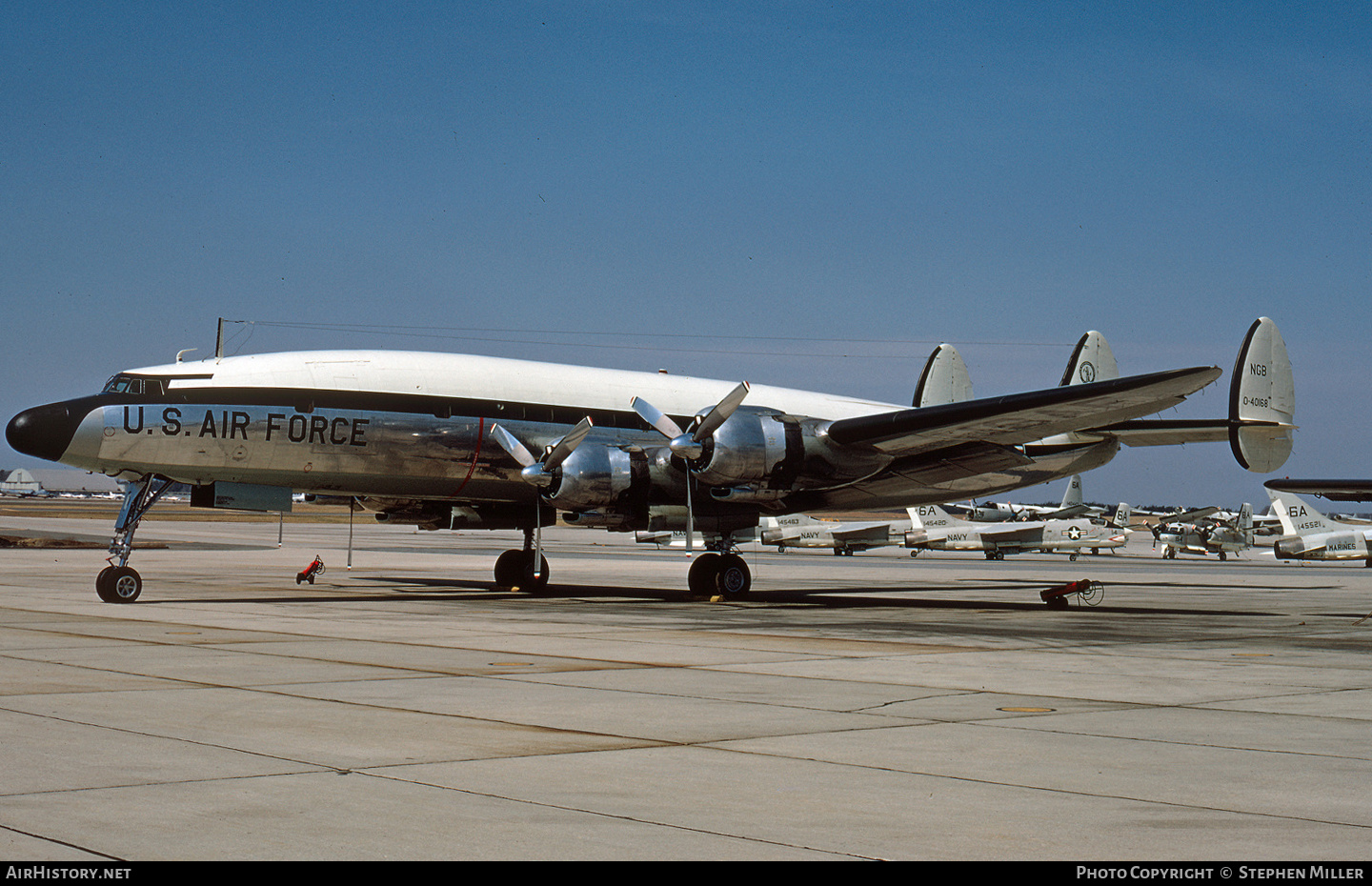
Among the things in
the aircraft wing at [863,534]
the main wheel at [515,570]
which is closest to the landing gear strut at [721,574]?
the main wheel at [515,570]

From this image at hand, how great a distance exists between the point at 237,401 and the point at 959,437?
1354 centimetres

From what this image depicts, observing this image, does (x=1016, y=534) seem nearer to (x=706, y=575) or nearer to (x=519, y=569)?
(x=519, y=569)

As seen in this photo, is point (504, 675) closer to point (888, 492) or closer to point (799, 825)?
point (799, 825)

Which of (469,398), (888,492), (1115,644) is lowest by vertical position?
(1115,644)

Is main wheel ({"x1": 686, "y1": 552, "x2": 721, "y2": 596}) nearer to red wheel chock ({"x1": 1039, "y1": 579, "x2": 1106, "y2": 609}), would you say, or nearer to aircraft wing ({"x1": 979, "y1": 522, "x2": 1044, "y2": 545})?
red wheel chock ({"x1": 1039, "y1": 579, "x2": 1106, "y2": 609})

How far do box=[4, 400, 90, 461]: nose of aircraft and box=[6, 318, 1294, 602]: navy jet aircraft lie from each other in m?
0.02

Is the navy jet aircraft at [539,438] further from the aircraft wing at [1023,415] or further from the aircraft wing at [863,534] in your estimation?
the aircraft wing at [863,534]

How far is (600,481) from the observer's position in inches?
902

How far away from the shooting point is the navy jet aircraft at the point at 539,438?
20891 mm

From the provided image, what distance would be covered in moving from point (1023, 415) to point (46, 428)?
55.6ft

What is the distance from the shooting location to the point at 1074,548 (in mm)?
59250

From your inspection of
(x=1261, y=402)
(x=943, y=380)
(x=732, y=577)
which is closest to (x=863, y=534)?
(x=943, y=380)

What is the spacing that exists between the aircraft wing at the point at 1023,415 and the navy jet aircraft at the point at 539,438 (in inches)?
1.7
